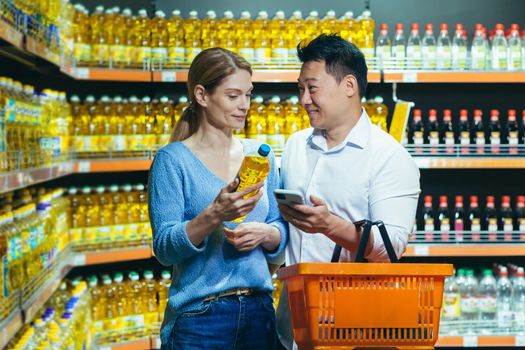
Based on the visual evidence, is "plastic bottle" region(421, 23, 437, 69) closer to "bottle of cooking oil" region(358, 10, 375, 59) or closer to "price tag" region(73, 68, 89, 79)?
"bottle of cooking oil" region(358, 10, 375, 59)

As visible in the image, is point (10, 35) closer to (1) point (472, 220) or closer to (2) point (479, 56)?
(2) point (479, 56)

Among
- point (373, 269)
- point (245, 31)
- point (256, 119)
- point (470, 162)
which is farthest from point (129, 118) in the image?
point (373, 269)

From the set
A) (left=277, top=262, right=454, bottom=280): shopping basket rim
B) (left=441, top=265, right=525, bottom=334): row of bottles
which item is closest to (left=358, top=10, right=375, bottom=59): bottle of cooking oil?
(left=441, top=265, right=525, bottom=334): row of bottles

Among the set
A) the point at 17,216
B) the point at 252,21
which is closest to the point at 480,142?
the point at 252,21

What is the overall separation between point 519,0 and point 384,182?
3.85m

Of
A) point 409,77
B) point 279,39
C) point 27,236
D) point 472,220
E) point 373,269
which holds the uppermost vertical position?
point 279,39

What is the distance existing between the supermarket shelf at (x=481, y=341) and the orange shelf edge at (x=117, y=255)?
72.0 inches

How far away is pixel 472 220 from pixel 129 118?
2.26m

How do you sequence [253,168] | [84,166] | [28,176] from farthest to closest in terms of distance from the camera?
[84,166] → [28,176] → [253,168]

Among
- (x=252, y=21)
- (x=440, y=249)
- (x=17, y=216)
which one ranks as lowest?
(x=440, y=249)

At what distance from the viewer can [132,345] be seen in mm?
4898

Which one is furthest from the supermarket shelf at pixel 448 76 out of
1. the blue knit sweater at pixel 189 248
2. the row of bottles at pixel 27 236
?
the blue knit sweater at pixel 189 248

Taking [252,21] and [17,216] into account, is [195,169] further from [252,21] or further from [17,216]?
[252,21]

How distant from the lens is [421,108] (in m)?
5.66
